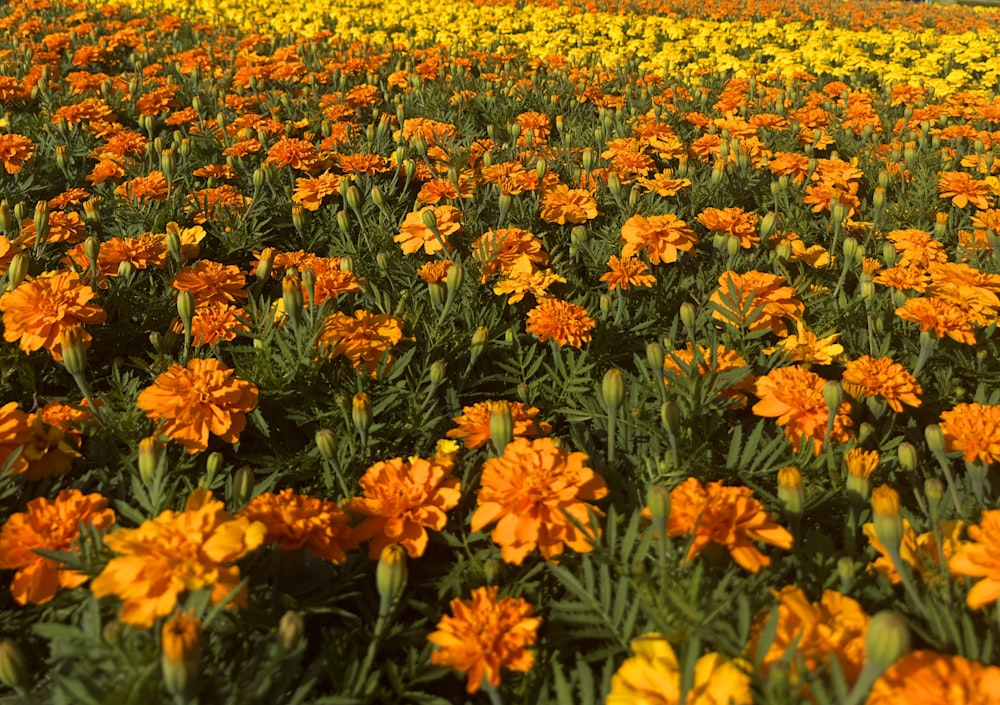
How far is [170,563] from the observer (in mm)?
889

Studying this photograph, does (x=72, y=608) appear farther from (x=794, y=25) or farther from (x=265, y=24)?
(x=794, y=25)

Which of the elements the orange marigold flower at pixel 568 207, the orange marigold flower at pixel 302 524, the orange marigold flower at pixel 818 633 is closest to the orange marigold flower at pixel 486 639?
the orange marigold flower at pixel 302 524

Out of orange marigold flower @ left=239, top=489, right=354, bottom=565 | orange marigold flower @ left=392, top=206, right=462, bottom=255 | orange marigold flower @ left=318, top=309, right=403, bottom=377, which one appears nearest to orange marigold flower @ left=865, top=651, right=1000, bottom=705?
orange marigold flower @ left=239, top=489, right=354, bottom=565

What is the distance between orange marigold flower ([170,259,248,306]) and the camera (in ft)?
5.84

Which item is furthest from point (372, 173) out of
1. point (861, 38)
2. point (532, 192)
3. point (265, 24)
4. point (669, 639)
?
point (861, 38)

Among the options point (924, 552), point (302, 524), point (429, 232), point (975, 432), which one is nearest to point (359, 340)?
point (302, 524)

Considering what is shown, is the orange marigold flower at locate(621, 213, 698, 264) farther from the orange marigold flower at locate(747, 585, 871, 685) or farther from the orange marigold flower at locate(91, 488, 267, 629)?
the orange marigold flower at locate(91, 488, 267, 629)

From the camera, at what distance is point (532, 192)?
292 centimetres

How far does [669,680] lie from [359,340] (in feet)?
3.61

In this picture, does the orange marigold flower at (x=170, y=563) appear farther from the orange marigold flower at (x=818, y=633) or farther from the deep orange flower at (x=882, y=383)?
the deep orange flower at (x=882, y=383)

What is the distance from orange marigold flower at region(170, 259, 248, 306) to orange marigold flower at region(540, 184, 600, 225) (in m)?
1.19

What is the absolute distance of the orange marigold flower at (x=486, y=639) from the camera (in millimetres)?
943

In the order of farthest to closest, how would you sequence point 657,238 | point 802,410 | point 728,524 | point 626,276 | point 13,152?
point 13,152
point 657,238
point 626,276
point 802,410
point 728,524

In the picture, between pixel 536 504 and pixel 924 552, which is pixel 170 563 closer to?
pixel 536 504
